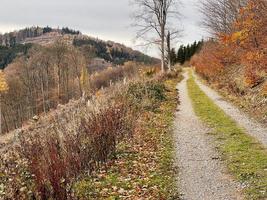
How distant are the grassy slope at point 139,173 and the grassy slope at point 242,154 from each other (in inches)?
59.4

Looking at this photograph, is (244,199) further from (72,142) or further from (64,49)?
(64,49)

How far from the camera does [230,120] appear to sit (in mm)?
17438

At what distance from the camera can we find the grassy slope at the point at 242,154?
890 cm

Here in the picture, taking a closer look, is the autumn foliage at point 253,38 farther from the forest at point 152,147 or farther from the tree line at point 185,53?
the tree line at point 185,53

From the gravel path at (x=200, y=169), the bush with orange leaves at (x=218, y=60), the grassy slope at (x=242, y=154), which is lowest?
the gravel path at (x=200, y=169)

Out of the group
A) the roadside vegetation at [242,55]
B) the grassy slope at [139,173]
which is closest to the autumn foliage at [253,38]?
the roadside vegetation at [242,55]

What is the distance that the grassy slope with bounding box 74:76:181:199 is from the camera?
8719 millimetres

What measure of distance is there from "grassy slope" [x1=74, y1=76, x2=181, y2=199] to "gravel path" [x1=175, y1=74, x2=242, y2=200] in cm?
29

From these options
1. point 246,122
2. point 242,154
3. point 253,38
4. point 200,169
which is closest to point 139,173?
point 200,169

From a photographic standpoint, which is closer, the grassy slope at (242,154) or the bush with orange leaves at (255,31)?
the grassy slope at (242,154)

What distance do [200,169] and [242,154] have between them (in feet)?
5.41

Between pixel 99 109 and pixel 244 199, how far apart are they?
545 centimetres

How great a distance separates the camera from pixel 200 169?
10461mm

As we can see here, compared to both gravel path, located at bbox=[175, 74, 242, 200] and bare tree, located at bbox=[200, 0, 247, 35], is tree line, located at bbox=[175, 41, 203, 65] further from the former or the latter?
gravel path, located at bbox=[175, 74, 242, 200]
